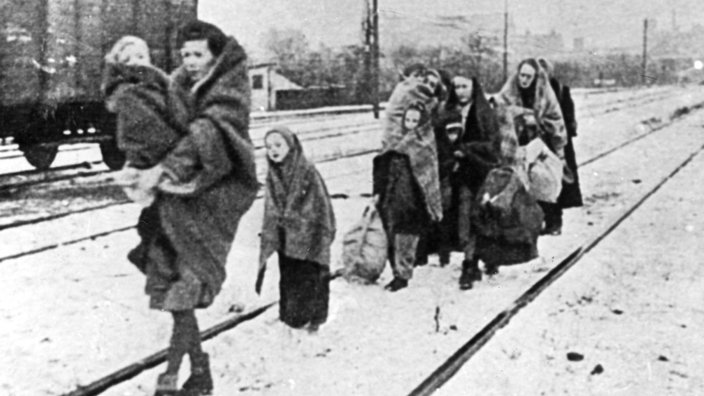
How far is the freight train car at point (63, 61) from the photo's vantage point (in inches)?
438

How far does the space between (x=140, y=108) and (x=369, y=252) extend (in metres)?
3.03

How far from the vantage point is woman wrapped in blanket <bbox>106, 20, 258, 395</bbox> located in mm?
3846

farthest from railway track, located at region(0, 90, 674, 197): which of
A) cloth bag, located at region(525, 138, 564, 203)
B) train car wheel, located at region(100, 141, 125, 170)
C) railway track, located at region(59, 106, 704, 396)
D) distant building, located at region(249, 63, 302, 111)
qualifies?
distant building, located at region(249, 63, 302, 111)

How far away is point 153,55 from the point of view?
41.7 feet

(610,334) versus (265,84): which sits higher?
(265,84)

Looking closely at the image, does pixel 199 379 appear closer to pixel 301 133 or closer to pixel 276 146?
pixel 276 146

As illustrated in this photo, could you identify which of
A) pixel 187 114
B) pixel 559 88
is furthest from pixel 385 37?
pixel 187 114

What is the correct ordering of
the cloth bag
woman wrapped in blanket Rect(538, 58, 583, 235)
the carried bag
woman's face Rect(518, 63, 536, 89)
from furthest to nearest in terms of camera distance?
1. woman wrapped in blanket Rect(538, 58, 583, 235)
2. the cloth bag
3. woman's face Rect(518, 63, 536, 89)
4. the carried bag

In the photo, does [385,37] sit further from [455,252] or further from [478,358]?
[478,358]

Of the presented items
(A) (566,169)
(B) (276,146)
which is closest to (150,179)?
(B) (276,146)

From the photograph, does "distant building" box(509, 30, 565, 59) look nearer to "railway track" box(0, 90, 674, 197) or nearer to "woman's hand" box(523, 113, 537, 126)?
"railway track" box(0, 90, 674, 197)

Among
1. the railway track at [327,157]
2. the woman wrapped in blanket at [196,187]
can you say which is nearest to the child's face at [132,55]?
the woman wrapped in blanket at [196,187]

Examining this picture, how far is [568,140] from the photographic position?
9375 mm

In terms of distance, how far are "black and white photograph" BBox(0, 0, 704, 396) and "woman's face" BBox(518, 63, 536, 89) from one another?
1.2 inches
